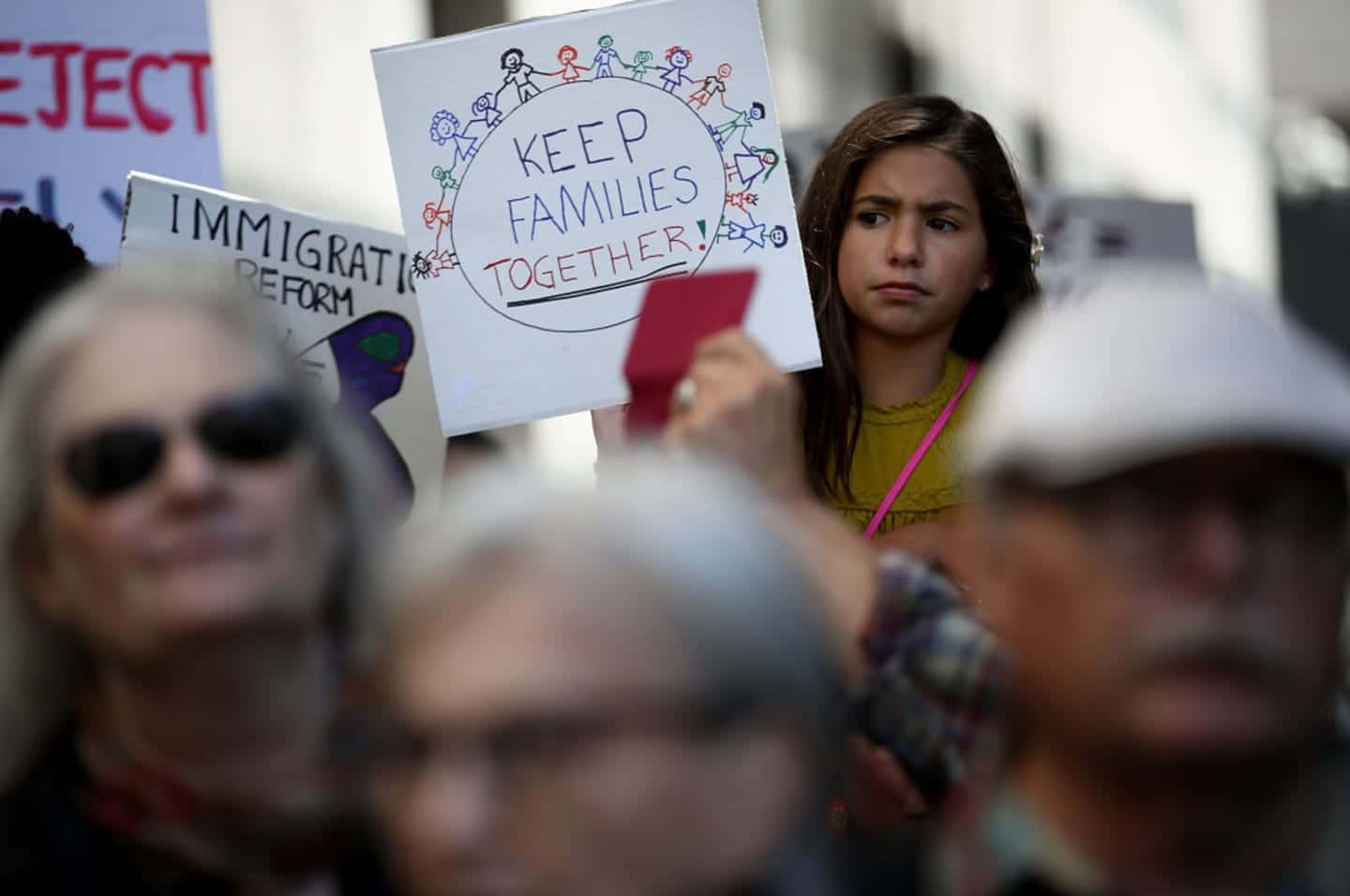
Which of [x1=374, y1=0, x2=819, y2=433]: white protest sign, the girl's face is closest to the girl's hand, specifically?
[x1=374, y1=0, x2=819, y2=433]: white protest sign

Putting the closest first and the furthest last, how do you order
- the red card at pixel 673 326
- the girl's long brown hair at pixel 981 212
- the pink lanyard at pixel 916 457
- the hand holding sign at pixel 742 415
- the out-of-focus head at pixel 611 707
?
the out-of-focus head at pixel 611 707 → the hand holding sign at pixel 742 415 → the red card at pixel 673 326 → the pink lanyard at pixel 916 457 → the girl's long brown hair at pixel 981 212

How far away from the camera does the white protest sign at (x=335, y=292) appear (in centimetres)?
402

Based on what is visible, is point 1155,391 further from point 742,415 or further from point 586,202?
point 586,202

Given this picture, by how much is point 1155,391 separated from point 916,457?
6.57 feet

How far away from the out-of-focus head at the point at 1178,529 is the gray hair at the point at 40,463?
2.11ft

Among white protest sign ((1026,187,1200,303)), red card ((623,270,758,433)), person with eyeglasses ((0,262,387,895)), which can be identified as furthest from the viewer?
white protest sign ((1026,187,1200,303))

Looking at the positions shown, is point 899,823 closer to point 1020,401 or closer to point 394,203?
point 1020,401

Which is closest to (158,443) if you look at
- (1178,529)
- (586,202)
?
(1178,529)

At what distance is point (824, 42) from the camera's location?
12.5 meters

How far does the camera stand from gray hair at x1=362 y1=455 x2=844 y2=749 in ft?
5.35

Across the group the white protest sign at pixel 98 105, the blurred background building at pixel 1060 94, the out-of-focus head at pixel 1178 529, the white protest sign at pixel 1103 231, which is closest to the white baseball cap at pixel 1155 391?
the out-of-focus head at pixel 1178 529

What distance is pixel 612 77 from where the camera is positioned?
3893mm

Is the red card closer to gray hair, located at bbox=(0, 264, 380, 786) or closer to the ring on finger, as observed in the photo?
the ring on finger

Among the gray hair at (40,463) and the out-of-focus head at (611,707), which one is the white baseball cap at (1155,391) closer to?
the out-of-focus head at (611,707)
